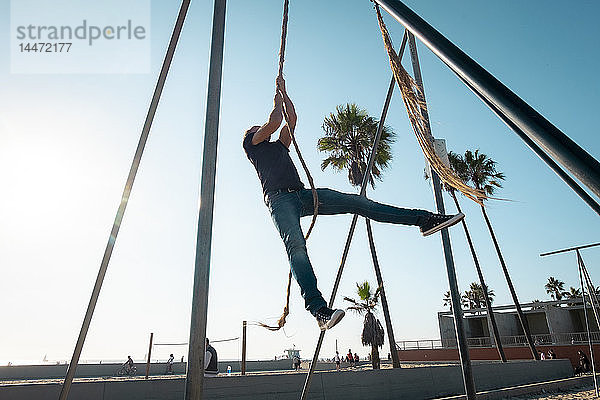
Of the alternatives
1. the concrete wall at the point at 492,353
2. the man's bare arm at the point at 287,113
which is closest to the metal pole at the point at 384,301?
the concrete wall at the point at 492,353

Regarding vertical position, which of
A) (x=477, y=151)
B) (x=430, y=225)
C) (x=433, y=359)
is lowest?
(x=433, y=359)

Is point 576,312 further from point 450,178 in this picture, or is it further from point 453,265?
point 450,178

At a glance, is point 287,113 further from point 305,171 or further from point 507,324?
point 507,324

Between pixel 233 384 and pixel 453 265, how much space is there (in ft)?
12.0

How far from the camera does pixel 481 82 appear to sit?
922mm

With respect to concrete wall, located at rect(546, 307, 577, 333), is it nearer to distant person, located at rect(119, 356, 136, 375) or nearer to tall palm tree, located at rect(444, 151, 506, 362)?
tall palm tree, located at rect(444, 151, 506, 362)

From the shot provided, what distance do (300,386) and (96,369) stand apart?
1480cm

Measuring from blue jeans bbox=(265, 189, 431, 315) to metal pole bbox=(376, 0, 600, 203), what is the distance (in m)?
1.71

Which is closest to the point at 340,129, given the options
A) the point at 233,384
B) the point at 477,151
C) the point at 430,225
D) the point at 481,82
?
the point at 477,151

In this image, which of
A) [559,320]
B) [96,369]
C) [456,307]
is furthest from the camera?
[559,320]

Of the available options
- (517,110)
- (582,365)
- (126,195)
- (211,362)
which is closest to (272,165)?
(126,195)

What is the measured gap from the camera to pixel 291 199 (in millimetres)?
2891

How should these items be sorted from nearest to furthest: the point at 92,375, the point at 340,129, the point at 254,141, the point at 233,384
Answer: the point at 254,141, the point at 233,384, the point at 340,129, the point at 92,375

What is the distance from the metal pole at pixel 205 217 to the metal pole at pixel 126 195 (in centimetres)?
58
